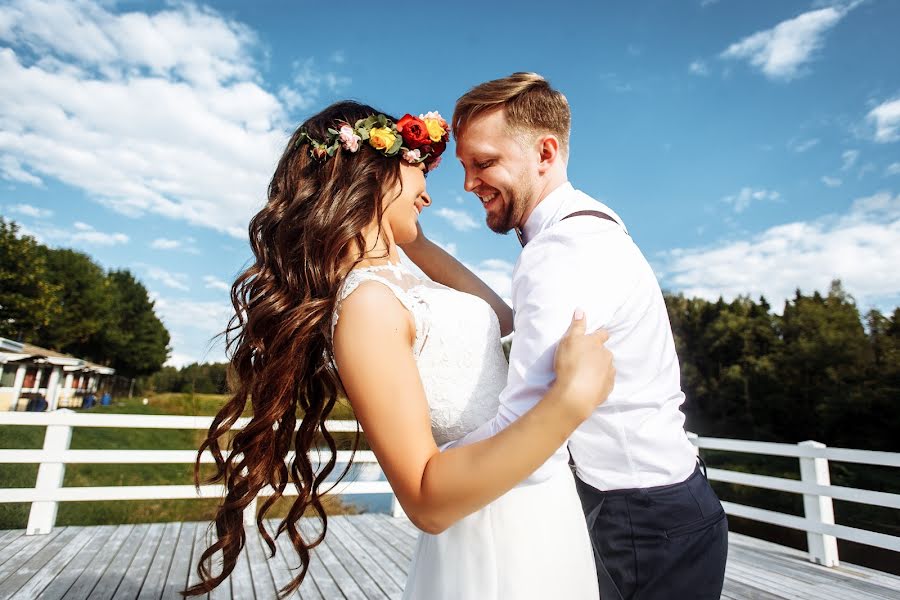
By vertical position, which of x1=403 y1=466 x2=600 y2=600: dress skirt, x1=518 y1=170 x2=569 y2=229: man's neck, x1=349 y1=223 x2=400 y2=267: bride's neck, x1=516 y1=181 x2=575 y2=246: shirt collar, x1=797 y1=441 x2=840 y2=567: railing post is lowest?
x1=797 y1=441 x2=840 y2=567: railing post

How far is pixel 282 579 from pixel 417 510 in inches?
145

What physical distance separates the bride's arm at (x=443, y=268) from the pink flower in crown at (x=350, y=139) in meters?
0.56

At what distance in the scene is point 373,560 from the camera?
15.8 ft

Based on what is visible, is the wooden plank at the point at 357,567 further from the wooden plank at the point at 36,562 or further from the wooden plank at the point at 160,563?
the wooden plank at the point at 36,562

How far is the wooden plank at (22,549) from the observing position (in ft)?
13.8

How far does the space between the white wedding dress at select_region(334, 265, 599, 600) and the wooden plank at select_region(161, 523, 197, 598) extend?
2976mm

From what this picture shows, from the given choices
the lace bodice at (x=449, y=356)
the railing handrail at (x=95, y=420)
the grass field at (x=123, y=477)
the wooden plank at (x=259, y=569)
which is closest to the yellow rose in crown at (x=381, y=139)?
the lace bodice at (x=449, y=356)

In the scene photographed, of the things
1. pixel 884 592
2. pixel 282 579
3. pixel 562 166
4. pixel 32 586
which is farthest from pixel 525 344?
pixel 884 592

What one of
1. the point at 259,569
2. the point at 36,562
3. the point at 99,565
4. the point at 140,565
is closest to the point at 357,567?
the point at 259,569

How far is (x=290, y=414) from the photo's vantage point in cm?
187

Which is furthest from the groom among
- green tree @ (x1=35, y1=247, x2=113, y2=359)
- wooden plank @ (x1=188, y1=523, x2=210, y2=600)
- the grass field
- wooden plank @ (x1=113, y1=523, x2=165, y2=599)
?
green tree @ (x1=35, y1=247, x2=113, y2=359)

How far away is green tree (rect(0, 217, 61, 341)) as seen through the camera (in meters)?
32.8

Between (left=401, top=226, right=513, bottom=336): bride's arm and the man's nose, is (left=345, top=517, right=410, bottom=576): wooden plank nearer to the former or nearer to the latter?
(left=401, top=226, right=513, bottom=336): bride's arm

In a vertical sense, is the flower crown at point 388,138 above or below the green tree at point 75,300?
below
